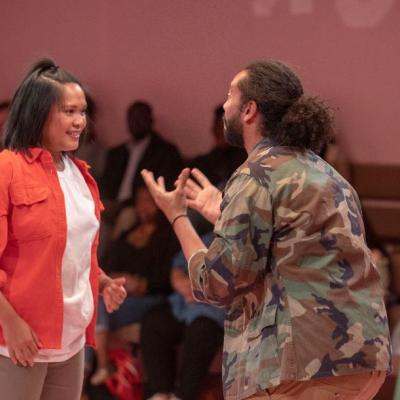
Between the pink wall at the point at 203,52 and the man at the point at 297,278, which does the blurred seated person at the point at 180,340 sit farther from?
the man at the point at 297,278

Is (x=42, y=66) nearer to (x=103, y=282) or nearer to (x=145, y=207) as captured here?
(x=103, y=282)

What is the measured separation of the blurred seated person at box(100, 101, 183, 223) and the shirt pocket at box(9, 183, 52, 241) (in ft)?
9.54

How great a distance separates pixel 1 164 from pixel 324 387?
37.5 inches

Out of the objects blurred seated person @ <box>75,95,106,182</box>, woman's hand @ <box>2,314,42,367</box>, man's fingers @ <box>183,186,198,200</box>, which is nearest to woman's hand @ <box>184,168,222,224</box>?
man's fingers @ <box>183,186,198,200</box>

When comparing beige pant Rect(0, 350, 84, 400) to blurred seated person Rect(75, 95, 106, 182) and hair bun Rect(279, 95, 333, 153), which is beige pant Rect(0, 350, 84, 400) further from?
blurred seated person Rect(75, 95, 106, 182)

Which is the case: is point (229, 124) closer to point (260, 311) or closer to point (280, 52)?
point (260, 311)

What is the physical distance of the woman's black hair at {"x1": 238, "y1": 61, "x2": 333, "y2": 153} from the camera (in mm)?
2271

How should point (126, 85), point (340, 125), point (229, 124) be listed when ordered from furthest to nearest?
point (126, 85)
point (340, 125)
point (229, 124)

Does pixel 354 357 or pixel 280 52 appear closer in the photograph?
pixel 354 357

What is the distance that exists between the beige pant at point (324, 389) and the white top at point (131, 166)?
132 inches

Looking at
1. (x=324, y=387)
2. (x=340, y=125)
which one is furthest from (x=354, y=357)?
(x=340, y=125)

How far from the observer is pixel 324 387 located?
2215 mm

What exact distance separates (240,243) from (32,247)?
0.60m

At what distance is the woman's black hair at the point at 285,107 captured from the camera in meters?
2.27
